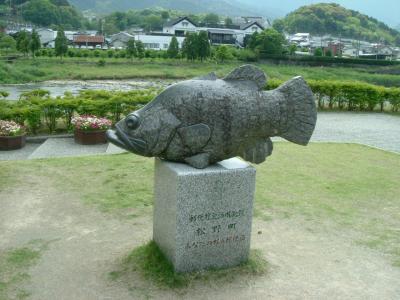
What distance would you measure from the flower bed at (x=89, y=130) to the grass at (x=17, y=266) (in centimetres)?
704

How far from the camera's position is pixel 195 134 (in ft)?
18.9

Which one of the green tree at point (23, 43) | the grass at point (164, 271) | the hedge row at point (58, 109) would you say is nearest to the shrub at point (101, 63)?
the green tree at point (23, 43)

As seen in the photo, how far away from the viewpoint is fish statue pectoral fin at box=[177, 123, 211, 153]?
5734 mm

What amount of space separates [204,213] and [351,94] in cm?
1776

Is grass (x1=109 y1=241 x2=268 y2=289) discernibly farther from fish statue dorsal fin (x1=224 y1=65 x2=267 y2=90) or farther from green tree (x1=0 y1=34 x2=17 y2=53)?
green tree (x1=0 y1=34 x2=17 y2=53)

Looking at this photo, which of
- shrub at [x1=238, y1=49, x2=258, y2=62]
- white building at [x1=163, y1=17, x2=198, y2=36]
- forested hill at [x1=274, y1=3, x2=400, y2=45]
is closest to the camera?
shrub at [x1=238, y1=49, x2=258, y2=62]

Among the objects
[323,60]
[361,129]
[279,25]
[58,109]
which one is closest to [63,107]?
[58,109]

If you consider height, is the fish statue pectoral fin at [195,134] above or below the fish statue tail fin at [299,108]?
below

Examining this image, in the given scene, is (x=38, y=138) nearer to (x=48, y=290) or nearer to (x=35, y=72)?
(x=48, y=290)

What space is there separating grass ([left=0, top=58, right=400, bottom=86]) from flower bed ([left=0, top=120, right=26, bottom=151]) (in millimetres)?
27508

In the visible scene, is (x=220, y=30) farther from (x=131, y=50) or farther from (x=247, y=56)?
(x=131, y=50)

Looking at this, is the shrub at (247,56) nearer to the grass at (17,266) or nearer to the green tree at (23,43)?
the green tree at (23,43)

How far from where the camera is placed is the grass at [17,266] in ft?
18.5

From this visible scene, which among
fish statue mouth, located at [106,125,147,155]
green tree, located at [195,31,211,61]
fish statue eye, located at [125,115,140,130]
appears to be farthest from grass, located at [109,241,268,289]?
green tree, located at [195,31,211,61]
